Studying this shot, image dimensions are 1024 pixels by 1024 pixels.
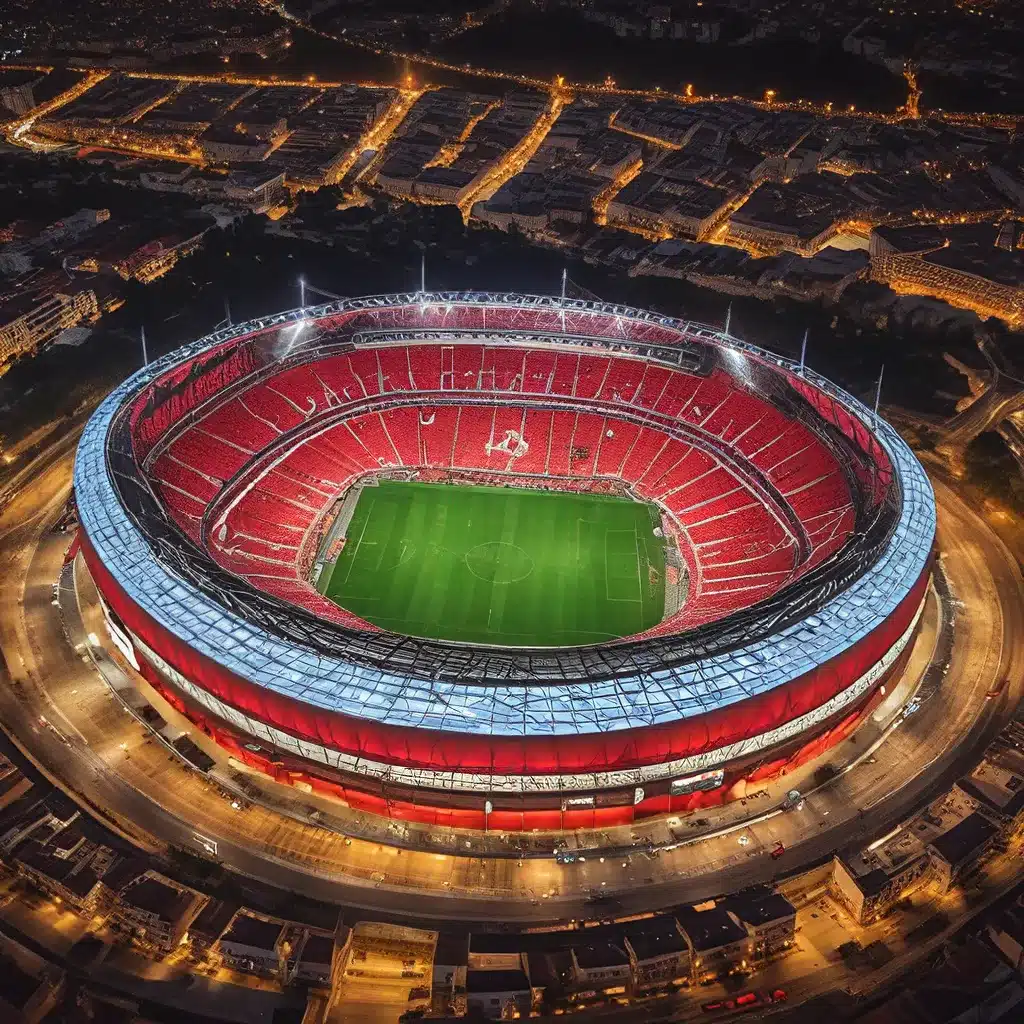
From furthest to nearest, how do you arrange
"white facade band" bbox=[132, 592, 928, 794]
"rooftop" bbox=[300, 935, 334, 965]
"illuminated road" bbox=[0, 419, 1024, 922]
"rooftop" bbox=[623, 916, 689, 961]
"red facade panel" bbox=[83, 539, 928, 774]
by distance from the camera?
"white facade band" bbox=[132, 592, 928, 794] < "illuminated road" bbox=[0, 419, 1024, 922] < "red facade panel" bbox=[83, 539, 928, 774] < "rooftop" bbox=[623, 916, 689, 961] < "rooftop" bbox=[300, 935, 334, 965]

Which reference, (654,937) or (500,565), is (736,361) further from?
(654,937)

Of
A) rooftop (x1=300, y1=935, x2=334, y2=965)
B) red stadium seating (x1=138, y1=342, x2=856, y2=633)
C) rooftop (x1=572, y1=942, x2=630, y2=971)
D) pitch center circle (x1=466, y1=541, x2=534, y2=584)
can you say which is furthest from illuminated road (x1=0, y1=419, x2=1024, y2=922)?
pitch center circle (x1=466, y1=541, x2=534, y2=584)

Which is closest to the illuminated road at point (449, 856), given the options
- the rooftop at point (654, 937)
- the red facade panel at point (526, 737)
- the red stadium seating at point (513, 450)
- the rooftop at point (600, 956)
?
the rooftop at point (654, 937)

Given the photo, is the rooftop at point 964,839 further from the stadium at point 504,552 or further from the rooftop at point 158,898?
the rooftop at point 158,898

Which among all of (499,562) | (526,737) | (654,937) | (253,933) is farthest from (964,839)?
(499,562)

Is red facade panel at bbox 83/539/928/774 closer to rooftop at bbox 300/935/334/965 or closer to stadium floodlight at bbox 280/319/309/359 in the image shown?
rooftop at bbox 300/935/334/965
